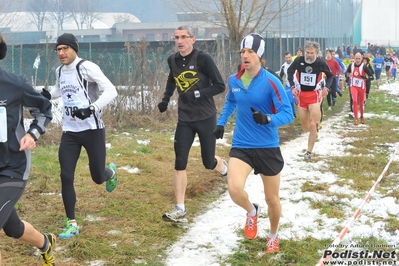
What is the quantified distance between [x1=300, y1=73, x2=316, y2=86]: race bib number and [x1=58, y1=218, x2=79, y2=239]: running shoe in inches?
246

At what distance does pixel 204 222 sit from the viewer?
6.43m

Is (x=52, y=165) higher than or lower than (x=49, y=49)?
lower

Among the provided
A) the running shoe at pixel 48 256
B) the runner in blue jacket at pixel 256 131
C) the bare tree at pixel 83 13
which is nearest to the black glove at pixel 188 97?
the runner in blue jacket at pixel 256 131

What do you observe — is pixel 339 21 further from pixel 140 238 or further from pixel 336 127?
pixel 140 238

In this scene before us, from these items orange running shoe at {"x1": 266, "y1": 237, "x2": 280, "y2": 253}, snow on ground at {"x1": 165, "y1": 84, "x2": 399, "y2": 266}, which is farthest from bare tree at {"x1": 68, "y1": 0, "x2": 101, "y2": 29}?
orange running shoe at {"x1": 266, "y1": 237, "x2": 280, "y2": 253}

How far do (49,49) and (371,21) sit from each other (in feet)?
247

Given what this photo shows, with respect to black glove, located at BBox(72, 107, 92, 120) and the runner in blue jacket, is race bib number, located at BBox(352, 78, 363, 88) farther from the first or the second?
black glove, located at BBox(72, 107, 92, 120)

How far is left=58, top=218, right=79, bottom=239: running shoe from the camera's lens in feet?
18.7

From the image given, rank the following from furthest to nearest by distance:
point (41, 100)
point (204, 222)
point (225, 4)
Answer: point (225, 4)
point (204, 222)
point (41, 100)

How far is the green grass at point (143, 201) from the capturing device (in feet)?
17.5

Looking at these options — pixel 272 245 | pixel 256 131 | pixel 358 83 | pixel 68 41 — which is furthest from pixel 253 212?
pixel 358 83

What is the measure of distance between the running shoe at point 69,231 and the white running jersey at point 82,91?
91cm

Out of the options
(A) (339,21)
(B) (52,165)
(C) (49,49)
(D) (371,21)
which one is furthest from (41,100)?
(D) (371,21)

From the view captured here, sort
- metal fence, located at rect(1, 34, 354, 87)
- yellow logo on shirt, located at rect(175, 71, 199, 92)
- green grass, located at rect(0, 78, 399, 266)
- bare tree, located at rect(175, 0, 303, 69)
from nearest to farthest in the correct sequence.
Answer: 1. green grass, located at rect(0, 78, 399, 266)
2. yellow logo on shirt, located at rect(175, 71, 199, 92)
3. metal fence, located at rect(1, 34, 354, 87)
4. bare tree, located at rect(175, 0, 303, 69)
